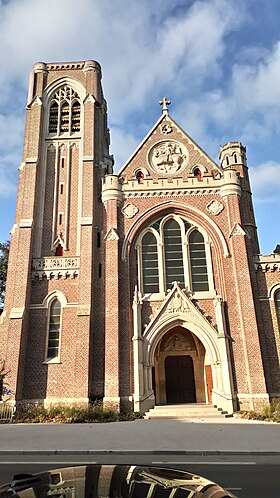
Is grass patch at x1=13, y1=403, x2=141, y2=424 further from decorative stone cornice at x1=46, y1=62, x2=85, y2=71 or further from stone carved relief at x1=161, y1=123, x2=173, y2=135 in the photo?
decorative stone cornice at x1=46, y1=62, x2=85, y2=71

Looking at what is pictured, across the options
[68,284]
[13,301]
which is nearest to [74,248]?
[68,284]

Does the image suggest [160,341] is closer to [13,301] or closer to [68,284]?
[68,284]

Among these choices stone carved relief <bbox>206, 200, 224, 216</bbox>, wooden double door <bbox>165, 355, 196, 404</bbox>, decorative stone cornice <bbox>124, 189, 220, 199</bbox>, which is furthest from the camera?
decorative stone cornice <bbox>124, 189, 220, 199</bbox>

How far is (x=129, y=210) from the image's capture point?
21.4 meters

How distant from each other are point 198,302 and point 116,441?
10686 mm

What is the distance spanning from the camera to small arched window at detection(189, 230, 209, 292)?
19984 mm

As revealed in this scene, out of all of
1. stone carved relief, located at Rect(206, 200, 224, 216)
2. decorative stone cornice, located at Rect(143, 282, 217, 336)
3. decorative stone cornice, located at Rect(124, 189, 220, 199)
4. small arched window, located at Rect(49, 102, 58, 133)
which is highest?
small arched window, located at Rect(49, 102, 58, 133)

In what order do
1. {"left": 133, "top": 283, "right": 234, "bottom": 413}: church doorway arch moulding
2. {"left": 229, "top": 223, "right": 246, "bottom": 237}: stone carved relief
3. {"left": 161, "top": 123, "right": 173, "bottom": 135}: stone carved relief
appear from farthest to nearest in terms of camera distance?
{"left": 161, "top": 123, "right": 173, "bottom": 135}: stone carved relief < {"left": 229, "top": 223, "right": 246, "bottom": 237}: stone carved relief < {"left": 133, "top": 283, "right": 234, "bottom": 413}: church doorway arch moulding

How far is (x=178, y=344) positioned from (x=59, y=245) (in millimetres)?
9411

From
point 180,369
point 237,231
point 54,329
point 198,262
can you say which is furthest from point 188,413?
point 237,231

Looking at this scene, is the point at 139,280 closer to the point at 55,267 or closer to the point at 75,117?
the point at 55,267

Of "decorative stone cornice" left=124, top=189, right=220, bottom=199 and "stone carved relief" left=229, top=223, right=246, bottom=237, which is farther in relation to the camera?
"decorative stone cornice" left=124, top=189, right=220, bottom=199

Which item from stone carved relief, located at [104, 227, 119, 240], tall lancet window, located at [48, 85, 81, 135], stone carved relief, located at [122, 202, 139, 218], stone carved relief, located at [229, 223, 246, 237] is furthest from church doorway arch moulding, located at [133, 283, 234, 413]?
tall lancet window, located at [48, 85, 81, 135]

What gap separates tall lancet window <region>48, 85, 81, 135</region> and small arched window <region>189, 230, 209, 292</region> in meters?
11.8
